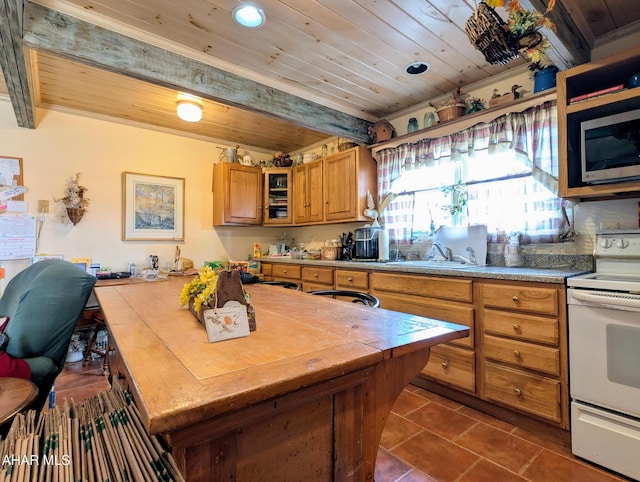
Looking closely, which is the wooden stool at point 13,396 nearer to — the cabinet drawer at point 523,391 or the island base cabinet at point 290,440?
the island base cabinet at point 290,440

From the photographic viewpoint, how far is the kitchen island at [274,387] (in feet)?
1.85

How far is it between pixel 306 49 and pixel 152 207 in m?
2.51

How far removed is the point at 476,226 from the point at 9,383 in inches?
114

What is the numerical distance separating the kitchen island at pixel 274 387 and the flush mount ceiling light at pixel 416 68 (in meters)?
2.16

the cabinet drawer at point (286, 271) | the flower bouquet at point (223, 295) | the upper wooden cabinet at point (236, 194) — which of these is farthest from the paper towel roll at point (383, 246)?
the flower bouquet at point (223, 295)

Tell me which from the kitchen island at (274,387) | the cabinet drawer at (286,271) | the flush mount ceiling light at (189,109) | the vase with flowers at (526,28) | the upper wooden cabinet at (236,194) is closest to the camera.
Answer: the kitchen island at (274,387)

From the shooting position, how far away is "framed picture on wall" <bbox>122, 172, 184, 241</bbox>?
3539 millimetres

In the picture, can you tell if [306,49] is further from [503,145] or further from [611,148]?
[611,148]

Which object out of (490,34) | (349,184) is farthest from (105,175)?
(490,34)

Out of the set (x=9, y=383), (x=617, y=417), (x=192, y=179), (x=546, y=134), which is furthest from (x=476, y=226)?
(x=192, y=179)

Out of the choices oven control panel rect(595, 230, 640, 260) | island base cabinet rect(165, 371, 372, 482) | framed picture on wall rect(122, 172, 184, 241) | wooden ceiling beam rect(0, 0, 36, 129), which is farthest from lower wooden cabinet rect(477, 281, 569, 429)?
framed picture on wall rect(122, 172, 184, 241)

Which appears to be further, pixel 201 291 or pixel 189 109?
pixel 189 109

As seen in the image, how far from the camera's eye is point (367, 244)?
321 centimetres

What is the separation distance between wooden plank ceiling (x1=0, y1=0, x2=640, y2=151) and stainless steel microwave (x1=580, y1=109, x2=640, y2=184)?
0.70 meters
